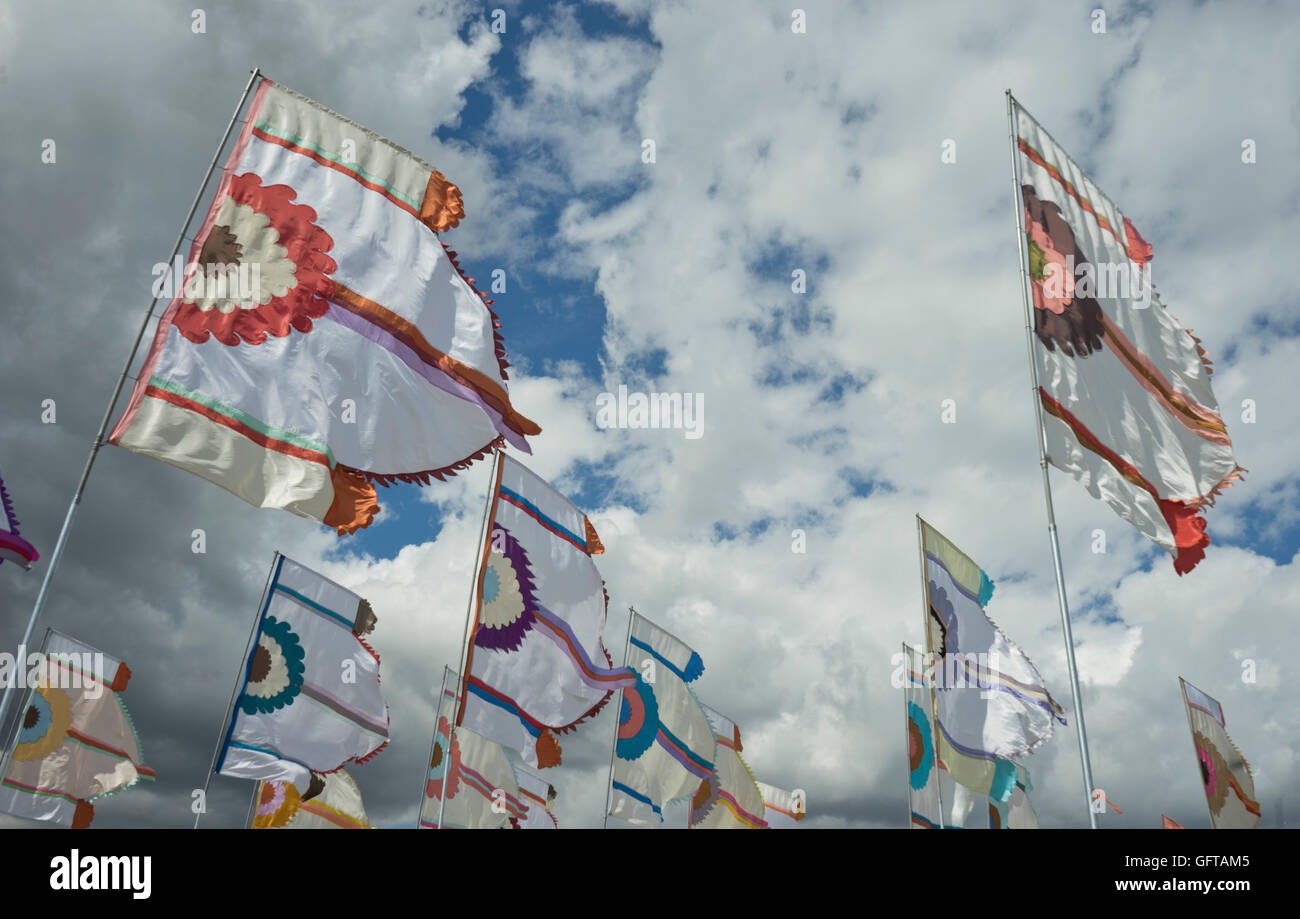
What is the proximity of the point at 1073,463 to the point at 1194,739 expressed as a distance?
92.5 ft

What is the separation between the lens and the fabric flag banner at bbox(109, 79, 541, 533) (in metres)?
9.34

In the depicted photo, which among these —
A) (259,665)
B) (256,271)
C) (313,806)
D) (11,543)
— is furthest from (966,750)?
(313,806)

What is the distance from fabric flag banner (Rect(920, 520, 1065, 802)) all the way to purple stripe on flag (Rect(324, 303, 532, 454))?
1268 centimetres

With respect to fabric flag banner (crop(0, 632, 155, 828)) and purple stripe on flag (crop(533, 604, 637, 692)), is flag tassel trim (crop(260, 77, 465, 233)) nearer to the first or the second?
purple stripe on flag (crop(533, 604, 637, 692))

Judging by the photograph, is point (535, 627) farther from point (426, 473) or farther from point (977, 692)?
point (977, 692)

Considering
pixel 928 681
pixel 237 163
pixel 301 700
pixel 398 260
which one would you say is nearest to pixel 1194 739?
pixel 928 681

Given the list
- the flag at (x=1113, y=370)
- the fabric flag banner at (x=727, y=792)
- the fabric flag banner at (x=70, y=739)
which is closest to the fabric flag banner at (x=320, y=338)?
the flag at (x=1113, y=370)

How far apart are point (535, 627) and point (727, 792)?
2157cm

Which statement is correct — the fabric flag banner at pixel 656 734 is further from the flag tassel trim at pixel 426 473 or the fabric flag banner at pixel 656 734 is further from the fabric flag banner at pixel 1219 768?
the fabric flag banner at pixel 1219 768

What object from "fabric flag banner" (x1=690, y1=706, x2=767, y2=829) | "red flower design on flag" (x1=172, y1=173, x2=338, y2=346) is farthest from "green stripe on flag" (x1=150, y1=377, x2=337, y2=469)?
"fabric flag banner" (x1=690, y1=706, x2=767, y2=829)

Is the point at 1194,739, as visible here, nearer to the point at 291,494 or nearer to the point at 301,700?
the point at 301,700

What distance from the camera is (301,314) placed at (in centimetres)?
1029
